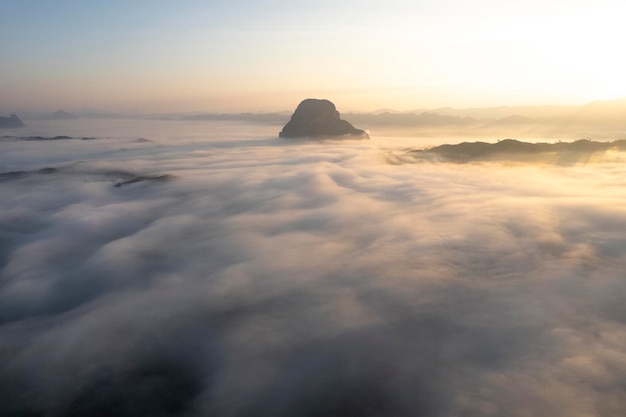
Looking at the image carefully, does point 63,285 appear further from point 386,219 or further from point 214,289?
point 386,219

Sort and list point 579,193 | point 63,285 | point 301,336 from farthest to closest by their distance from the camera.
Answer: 1. point 579,193
2. point 63,285
3. point 301,336

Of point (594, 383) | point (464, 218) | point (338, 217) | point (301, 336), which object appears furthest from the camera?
point (338, 217)

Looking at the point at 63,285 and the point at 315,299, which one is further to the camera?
the point at 63,285

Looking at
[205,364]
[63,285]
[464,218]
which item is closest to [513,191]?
[464,218]

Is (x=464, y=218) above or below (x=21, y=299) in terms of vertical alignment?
above

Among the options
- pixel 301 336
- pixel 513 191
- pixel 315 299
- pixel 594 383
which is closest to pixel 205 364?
pixel 301 336

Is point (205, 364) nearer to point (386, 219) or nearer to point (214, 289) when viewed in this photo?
point (214, 289)
